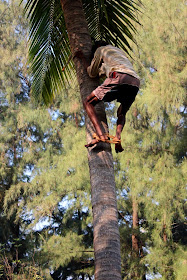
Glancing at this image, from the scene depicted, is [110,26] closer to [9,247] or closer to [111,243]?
[111,243]

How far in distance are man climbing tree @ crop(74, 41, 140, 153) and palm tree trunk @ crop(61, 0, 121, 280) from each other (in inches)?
3.9

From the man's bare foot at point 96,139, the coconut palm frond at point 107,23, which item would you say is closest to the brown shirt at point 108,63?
the man's bare foot at point 96,139

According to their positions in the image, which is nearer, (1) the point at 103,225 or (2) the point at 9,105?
(1) the point at 103,225

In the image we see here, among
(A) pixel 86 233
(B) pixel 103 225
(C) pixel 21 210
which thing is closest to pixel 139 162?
(A) pixel 86 233

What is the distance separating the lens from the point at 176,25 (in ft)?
37.8

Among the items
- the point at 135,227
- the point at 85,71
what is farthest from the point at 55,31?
the point at 135,227

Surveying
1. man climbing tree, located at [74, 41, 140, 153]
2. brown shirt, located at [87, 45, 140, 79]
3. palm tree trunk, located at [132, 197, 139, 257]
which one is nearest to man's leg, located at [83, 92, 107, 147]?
man climbing tree, located at [74, 41, 140, 153]

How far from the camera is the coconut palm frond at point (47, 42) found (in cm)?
464

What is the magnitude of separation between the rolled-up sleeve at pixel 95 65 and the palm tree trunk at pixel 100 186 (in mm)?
75

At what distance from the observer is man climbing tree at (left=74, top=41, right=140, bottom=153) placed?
3221 millimetres

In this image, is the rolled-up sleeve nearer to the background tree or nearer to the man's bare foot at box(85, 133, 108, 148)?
the background tree

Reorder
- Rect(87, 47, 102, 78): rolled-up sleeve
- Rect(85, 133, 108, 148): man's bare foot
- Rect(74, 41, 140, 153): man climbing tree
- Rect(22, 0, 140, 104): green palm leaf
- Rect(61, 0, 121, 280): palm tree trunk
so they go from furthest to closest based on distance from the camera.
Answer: Rect(22, 0, 140, 104): green palm leaf → Rect(87, 47, 102, 78): rolled-up sleeve → Rect(74, 41, 140, 153): man climbing tree → Rect(85, 133, 108, 148): man's bare foot → Rect(61, 0, 121, 280): palm tree trunk

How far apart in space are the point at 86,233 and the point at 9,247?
9.16 feet

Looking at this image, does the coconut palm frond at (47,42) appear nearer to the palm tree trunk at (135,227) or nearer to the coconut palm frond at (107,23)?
the coconut palm frond at (107,23)
